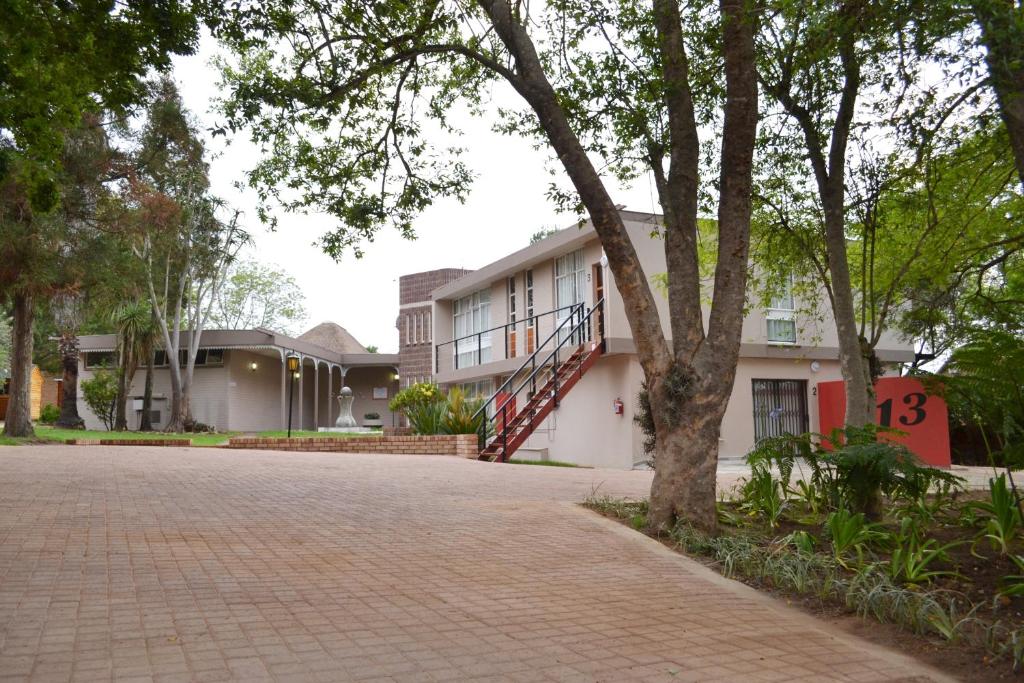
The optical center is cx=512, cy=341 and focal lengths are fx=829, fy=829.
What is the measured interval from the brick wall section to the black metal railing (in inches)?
331

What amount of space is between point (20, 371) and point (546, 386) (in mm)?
13268

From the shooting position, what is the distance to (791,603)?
18.5 ft

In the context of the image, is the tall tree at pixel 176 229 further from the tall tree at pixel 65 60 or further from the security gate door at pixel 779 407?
the security gate door at pixel 779 407

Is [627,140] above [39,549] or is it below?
above

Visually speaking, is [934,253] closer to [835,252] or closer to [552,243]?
[835,252]

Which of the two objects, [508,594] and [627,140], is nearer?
[508,594]

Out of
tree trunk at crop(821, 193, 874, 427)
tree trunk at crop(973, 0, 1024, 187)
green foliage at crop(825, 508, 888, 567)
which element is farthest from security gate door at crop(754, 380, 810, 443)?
green foliage at crop(825, 508, 888, 567)

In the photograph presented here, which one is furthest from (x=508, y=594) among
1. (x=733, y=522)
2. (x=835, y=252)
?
(x=835, y=252)

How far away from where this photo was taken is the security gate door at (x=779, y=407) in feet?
64.0

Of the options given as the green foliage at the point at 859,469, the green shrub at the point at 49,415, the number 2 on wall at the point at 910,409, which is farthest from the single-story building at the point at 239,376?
the green foliage at the point at 859,469

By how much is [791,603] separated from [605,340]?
1217 centimetres

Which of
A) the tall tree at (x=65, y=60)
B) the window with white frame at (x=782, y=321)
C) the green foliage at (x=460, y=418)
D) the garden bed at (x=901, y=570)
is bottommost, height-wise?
the garden bed at (x=901, y=570)

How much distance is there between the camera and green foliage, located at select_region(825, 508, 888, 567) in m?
6.17

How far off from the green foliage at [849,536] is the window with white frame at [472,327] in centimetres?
1797
